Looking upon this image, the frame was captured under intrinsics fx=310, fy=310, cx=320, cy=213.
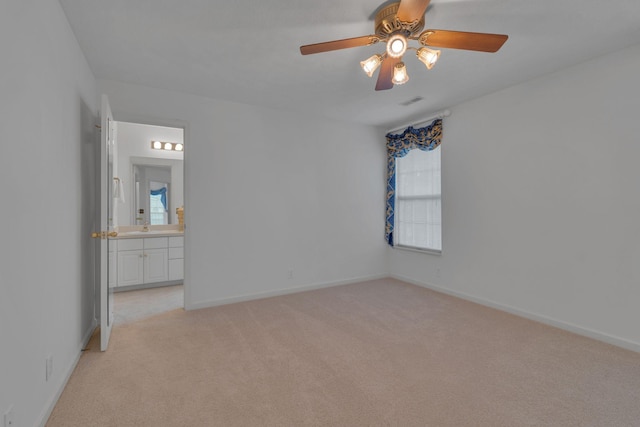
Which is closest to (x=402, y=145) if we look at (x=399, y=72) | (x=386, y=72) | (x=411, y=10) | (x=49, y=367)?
(x=386, y=72)

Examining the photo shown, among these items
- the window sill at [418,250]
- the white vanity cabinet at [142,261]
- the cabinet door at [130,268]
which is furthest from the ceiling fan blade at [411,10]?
the cabinet door at [130,268]

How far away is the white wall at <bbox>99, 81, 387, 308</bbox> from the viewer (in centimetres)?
351

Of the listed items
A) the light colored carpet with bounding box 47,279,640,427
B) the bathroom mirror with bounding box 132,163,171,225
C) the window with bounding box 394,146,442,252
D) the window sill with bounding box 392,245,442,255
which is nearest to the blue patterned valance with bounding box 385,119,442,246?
the window with bounding box 394,146,442,252

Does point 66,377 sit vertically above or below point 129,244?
below

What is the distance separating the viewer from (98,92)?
306 centimetres

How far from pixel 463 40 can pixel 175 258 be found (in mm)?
4386

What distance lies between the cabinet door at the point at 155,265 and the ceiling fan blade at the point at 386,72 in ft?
12.4

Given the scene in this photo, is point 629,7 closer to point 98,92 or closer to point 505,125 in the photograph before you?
point 505,125

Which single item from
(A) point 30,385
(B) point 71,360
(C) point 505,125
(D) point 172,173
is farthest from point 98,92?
(C) point 505,125

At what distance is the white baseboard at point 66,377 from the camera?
1671 mm

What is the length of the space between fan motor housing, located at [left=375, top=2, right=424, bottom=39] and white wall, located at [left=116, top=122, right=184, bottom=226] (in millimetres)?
3845

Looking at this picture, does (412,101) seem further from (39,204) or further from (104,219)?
(39,204)

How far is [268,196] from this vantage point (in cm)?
398

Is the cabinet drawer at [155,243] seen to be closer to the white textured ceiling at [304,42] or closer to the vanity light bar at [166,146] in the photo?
the vanity light bar at [166,146]
